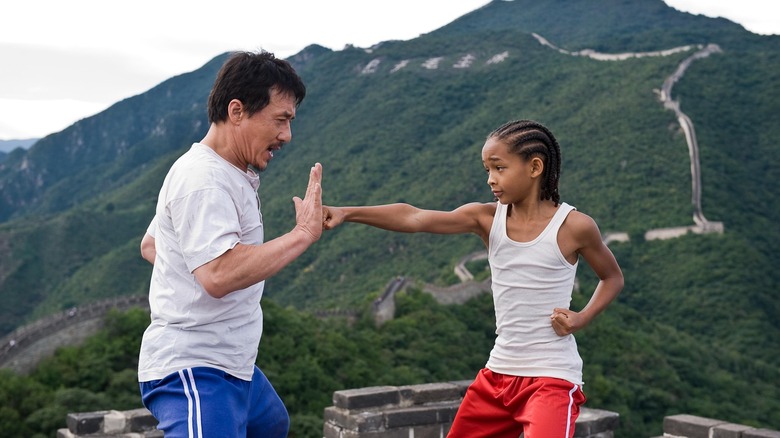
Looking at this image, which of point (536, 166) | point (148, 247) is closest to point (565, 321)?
point (536, 166)

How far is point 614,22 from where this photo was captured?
91812mm

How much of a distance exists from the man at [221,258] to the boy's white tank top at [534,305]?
0.81 m

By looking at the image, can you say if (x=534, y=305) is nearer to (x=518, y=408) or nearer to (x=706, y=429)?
(x=518, y=408)

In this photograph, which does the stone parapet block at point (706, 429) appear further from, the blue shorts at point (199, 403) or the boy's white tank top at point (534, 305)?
the blue shorts at point (199, 403)

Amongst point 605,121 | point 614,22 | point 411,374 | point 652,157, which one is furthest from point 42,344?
point 614,22

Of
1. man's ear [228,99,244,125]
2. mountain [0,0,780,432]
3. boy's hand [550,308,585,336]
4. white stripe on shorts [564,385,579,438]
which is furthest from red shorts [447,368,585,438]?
mountain [0,0,780,432]

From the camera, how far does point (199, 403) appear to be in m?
2.72

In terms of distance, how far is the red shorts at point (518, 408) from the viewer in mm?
3154

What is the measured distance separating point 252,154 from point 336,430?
2242 mm

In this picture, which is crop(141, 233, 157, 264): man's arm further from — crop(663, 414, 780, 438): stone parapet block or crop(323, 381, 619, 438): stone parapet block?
crop(663, 414, 780, 438): stone parapet block

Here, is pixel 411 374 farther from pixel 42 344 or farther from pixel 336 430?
pixel 336 430

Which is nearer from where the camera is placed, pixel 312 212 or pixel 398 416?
pixel 312 212

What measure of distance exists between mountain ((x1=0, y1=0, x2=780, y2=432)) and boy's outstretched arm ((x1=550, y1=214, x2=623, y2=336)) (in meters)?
20.0

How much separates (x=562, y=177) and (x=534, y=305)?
4638 centimetres
